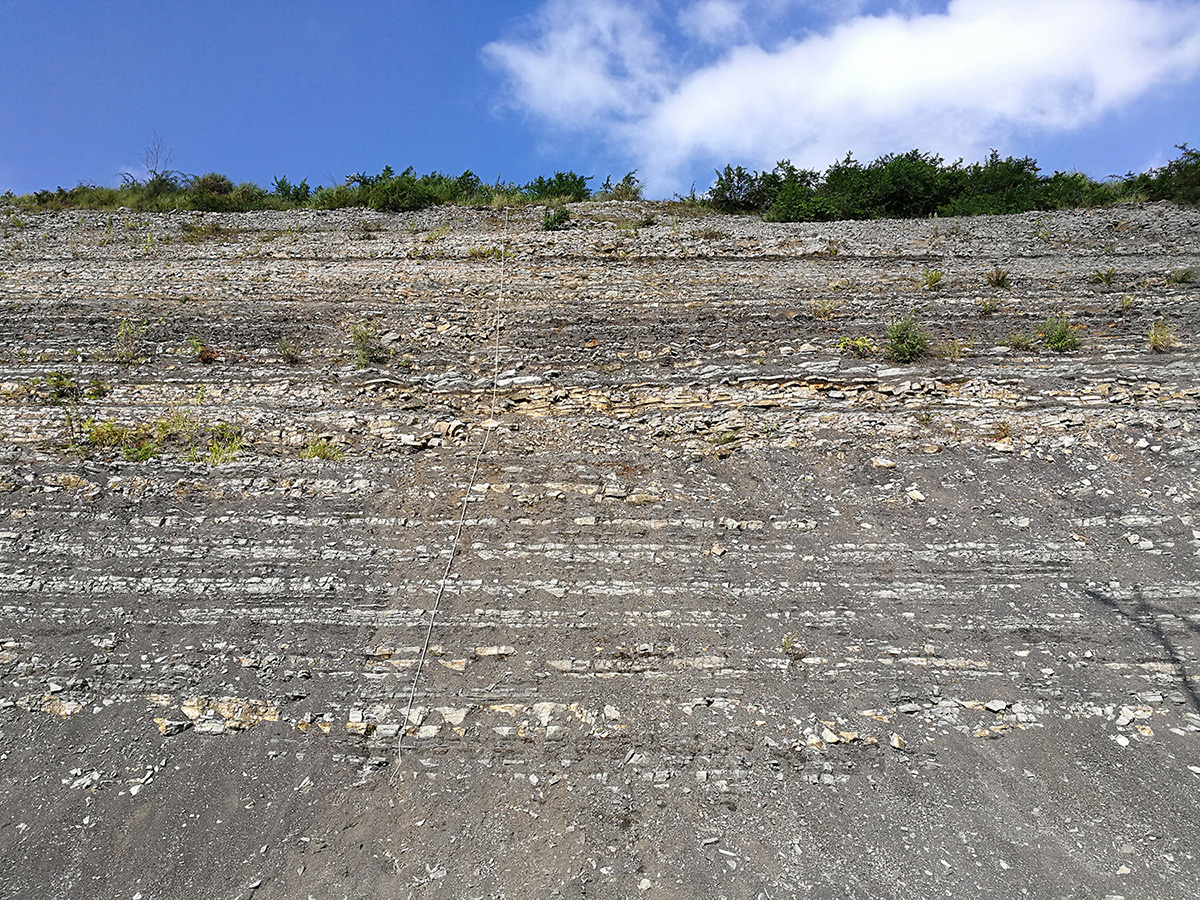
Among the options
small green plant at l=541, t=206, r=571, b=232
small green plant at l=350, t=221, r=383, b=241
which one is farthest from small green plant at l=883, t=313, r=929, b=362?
small green plant at l=350, t=221, r=383, b=241

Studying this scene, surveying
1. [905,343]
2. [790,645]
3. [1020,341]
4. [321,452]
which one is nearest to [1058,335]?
[1020,341]

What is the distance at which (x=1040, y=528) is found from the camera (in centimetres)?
623

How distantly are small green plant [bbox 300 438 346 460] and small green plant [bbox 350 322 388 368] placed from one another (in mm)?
1862

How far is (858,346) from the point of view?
889cm

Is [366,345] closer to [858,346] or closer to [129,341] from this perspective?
[129,341]

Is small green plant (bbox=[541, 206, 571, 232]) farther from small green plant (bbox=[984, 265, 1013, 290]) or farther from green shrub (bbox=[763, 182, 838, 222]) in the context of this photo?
small green plant (bbox=[984, 265, 1013, 290])

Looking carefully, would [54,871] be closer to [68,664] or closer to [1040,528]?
[68,664]

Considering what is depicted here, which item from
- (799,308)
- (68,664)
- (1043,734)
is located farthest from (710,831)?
(799,308)

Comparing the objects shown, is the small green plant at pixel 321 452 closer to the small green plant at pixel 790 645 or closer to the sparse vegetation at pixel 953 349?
the small green plant at pixel 790 645

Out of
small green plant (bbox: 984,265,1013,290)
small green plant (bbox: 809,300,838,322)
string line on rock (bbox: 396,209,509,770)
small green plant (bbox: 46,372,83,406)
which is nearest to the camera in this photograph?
string line on rock (bbox: 396,209,509,770)

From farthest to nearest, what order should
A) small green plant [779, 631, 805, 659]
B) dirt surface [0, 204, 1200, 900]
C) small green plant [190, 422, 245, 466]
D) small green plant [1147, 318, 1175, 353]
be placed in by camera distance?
1. small green plant [1147, 318, 1175, 353]
2. small green plant [190, 422, 245, 466]
3. small green plant [779, 631, 805, 659]
4. dirt surface [0, 204, 1200, 900]

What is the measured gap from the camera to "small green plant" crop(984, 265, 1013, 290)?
1030 centimetres

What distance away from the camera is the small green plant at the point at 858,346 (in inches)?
348

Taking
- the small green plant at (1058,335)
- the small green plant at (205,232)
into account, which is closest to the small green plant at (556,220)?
the small green plant at (205,232)
